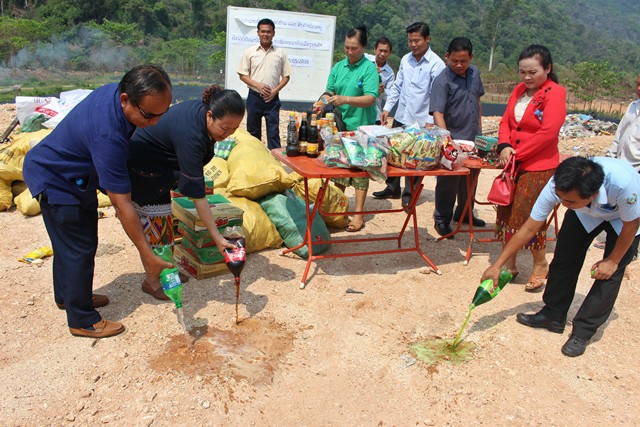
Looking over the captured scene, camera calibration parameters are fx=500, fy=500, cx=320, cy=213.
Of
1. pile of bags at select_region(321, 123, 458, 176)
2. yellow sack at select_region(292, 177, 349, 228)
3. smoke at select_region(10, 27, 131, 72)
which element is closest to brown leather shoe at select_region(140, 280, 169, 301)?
pile of bags at select_region(321, 123, 458, 176)

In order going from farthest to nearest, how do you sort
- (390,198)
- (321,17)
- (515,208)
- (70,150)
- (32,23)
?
(32,23), (321,17), (390,198), (515,208), (70,150)

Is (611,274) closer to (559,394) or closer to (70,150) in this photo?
(559,394)

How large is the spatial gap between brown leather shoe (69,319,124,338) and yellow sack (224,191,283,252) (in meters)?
1.29

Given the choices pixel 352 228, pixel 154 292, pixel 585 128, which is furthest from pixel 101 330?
pixel 585 128

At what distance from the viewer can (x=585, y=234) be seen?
294 cm

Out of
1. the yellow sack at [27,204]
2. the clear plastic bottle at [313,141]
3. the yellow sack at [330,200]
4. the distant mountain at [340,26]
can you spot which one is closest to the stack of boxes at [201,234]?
the clear plastic bottle at [313,141]

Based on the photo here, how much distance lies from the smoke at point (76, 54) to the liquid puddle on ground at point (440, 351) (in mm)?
19733

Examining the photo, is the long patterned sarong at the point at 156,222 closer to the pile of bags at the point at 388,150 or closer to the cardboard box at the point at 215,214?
the cardboard box at the point at 215,214

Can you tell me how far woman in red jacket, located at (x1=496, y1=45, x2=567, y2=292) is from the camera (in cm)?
345

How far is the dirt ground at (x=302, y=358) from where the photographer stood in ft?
8.07

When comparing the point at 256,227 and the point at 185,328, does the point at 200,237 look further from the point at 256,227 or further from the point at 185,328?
the point at 185,328

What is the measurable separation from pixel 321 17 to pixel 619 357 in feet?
20.7

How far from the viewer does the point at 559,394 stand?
269cm

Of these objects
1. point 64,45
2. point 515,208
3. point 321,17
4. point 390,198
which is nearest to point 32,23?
point 64,45
